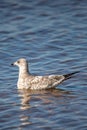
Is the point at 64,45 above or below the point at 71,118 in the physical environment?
above

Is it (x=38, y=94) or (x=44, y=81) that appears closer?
(x=38, y=94)

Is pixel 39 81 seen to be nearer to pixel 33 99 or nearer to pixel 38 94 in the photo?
pixel 38 94

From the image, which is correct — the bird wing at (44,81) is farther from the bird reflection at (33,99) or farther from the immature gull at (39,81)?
the bird reflection at (33,99)

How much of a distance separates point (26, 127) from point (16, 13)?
1120cm

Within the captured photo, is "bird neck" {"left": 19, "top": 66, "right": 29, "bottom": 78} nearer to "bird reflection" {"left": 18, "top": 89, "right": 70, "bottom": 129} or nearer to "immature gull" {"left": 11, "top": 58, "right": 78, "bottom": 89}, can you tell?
"immature gull" {"left": 11, "top": 58, "right": 78, "bottom": 89}

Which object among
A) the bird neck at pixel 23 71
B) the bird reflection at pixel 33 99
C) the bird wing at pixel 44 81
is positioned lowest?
the bird reflection at pixel 33 99

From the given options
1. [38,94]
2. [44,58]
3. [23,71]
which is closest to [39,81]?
[38,94]

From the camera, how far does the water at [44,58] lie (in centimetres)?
1477

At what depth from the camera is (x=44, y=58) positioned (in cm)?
1959

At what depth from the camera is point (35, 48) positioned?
2064cm

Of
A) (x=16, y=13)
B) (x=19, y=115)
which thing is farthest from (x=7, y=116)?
(x=16, y=13)

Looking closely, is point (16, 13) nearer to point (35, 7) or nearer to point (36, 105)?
point (35, 7)

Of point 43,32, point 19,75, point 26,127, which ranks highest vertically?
point 43,32

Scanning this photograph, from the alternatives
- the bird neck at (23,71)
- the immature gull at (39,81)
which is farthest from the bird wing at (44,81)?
the bird neck at (23,71)
